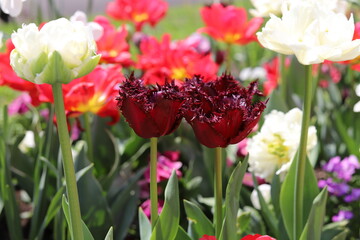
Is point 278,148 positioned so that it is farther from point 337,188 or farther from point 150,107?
point 150,107

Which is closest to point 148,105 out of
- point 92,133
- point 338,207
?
point 92,133

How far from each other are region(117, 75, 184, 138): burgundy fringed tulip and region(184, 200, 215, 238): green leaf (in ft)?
0.84

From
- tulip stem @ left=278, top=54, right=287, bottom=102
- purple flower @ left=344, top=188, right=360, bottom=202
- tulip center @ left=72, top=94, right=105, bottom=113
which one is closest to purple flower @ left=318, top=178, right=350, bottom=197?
purple flower @ left=344, top=188, right=360, bottom=202

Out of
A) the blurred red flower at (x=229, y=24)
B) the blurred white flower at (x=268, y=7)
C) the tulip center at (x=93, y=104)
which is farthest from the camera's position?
the blurred red flower at (x=229, y=24)

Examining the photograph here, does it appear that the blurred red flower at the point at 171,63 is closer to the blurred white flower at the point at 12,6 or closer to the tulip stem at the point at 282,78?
the tulip stem at the point at 282,78

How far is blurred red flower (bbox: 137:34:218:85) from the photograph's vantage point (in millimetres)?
1741

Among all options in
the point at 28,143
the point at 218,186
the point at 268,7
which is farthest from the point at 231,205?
the point at 28,143

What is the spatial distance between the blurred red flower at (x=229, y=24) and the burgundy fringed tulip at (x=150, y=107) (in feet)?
3.95

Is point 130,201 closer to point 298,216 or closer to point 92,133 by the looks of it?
point 92,133

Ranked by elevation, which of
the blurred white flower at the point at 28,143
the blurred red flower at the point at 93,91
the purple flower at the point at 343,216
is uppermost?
the blurred red flower at the point at 93,91

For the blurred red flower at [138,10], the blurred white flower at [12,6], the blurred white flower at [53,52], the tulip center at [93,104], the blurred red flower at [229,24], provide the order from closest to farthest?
the blurred white flower at [53,52]
the blurred white flower at [12,6]
the tulip center at [93,104]
the blurred red flower at [229,24]
the blurred red flower at [138,10]

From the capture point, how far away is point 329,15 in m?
0.92

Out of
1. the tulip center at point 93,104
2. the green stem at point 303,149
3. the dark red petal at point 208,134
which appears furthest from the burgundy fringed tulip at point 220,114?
the tulip center at point 93,104

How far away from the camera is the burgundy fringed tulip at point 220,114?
32.4 inches
